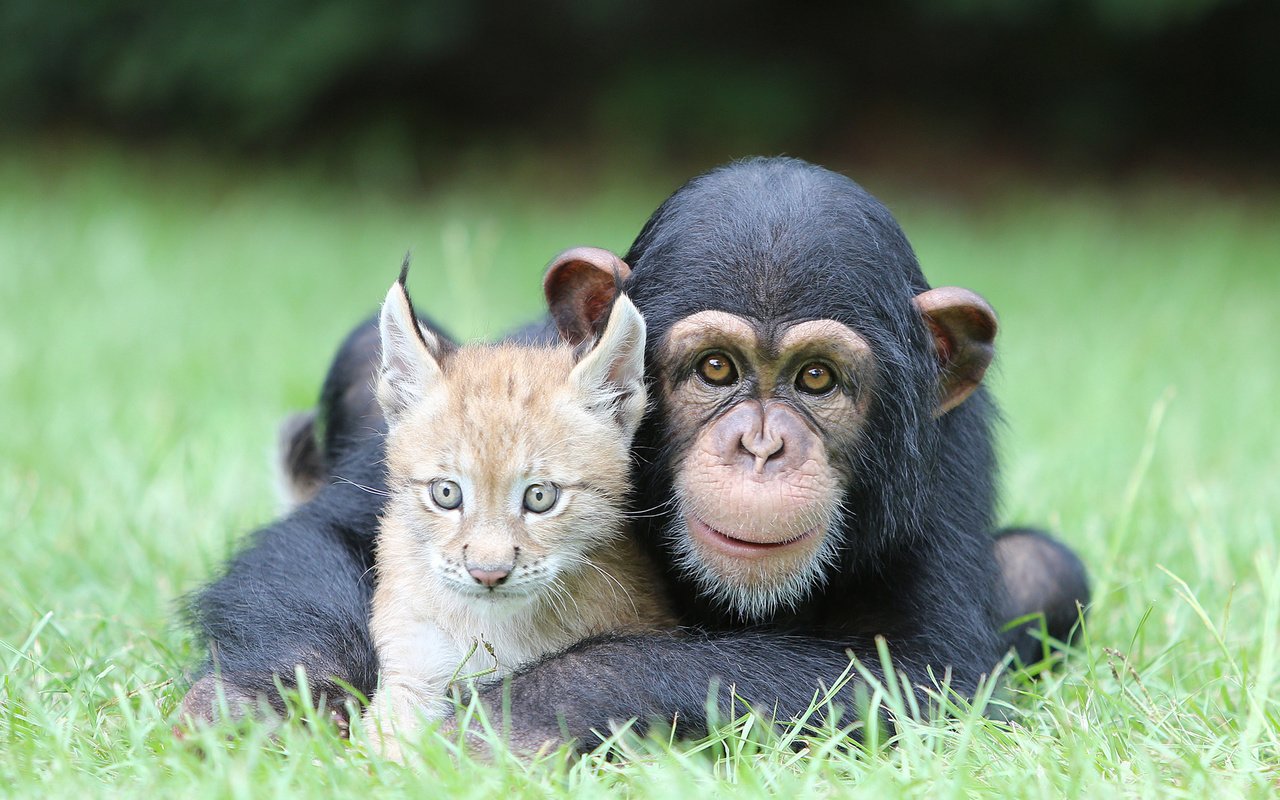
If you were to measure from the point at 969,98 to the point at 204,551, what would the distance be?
1213cm

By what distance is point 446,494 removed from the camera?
3.29 meters

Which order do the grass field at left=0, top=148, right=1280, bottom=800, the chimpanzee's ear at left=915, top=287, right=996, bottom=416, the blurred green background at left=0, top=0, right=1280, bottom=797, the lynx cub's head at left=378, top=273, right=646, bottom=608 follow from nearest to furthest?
the grass field at left=0, top=148, right=1280, bottom=800, the lynx cub's head at left=378, top=273, right=646, bottom=608, the blurred green background at left=0, top=0, right=1280, bottom=797, the chimpanzee's ear at left=915, top=287, right=996, bottom=416

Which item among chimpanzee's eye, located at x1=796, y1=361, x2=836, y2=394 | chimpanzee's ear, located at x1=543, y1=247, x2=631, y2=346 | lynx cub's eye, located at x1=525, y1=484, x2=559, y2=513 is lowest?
lynx cub's eye, located at x1=525, y1=484, x2=559, y2=513

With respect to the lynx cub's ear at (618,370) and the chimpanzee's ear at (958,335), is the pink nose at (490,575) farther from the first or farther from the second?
the chimpanzee's ear at (958,335)

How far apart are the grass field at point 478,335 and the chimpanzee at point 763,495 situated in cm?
23

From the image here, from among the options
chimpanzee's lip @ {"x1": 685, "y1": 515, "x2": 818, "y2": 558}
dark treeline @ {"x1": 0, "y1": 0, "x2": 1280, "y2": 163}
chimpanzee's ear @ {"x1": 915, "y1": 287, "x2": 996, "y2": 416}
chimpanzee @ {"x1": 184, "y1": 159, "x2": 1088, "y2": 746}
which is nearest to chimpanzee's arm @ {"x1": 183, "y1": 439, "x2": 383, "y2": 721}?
chimpanzee @ {"x1": 184, "y1": 159, "x2": 1088, "y2": 746}

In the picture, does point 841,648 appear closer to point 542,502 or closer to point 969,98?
point 542,502

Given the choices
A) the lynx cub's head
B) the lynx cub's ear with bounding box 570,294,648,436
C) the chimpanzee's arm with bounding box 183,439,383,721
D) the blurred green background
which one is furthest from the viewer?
the blurred green background

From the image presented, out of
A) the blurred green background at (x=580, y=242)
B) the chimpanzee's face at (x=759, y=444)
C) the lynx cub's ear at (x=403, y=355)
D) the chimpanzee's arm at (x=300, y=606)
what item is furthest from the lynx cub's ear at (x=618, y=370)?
the blurred green background at (x=580, y=242)

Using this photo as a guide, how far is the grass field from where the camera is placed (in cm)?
305

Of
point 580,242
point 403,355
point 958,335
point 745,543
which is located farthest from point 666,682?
point 580,242

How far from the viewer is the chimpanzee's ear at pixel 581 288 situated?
3855 millimetres

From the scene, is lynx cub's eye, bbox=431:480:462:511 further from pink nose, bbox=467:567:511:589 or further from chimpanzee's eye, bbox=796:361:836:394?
chimpanzee's eye, bbox=796:361:836:394

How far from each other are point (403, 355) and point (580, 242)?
27.8 ft
